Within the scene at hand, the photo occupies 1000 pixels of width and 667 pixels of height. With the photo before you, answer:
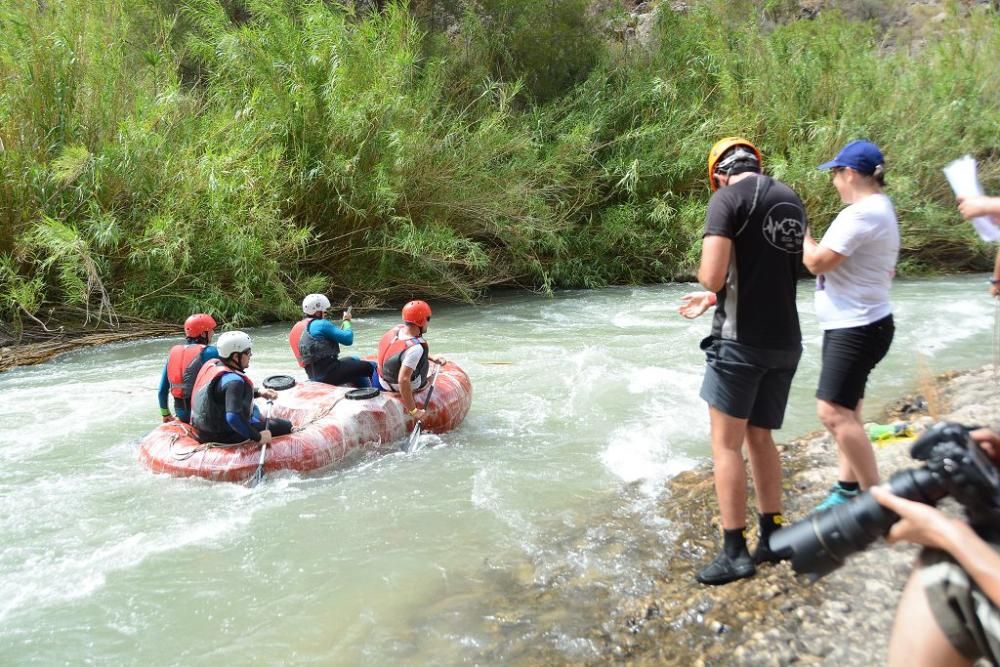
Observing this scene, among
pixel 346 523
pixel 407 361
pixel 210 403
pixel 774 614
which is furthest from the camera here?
pixel 407 361

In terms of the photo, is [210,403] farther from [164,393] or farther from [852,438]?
[852,438]

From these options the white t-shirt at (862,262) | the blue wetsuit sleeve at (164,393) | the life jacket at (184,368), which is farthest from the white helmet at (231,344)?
the white t-shirt at (862,262)

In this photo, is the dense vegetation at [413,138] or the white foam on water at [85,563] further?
the dense vegetation at [413,138]

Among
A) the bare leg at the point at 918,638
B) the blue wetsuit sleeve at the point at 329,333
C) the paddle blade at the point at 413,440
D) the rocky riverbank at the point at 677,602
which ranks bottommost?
the paddle blade at the point at 413,440

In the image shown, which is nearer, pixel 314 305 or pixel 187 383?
pixel 187 383

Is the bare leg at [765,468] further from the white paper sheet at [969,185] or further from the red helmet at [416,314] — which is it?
the red helmet at [416,314]

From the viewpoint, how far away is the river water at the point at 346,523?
3.06 meters

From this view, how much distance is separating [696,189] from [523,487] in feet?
33.3

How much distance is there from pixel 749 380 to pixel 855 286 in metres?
0.56

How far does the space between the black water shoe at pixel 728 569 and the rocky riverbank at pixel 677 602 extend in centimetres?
9

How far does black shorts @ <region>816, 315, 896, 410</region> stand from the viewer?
2725 mm

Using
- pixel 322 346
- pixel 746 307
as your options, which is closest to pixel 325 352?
pixel 322 346

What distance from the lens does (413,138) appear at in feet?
33.6

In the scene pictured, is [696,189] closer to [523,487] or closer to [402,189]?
[402,189]
